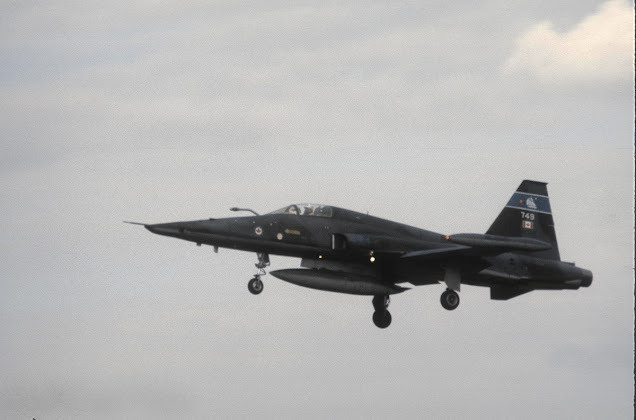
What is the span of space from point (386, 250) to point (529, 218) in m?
6.73

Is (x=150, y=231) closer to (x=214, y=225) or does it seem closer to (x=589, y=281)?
(x=214, y=225)

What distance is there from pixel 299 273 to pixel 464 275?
6371 mm

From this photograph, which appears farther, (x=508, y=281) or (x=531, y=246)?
(x=508, y=281)

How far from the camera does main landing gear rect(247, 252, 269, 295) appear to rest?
1923 inches

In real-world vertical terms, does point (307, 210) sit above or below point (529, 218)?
below

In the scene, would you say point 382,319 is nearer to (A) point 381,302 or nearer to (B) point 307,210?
(A) point 381,302

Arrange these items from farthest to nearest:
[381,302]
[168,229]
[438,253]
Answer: [381,302] → [438,253] → [168,229]

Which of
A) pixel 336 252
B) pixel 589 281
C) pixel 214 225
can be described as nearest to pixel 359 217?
pixel 336 252

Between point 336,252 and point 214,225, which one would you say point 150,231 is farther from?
point 336,252

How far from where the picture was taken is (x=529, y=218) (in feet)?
180

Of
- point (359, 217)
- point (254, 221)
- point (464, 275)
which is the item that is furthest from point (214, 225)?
point (464, 275)

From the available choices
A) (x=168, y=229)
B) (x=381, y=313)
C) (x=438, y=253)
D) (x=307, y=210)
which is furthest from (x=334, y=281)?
(x=168, y=229)

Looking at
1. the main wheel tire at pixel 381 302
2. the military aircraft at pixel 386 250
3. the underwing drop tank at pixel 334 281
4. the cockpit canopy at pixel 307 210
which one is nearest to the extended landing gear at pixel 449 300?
the military aircraft at pixel 386 250

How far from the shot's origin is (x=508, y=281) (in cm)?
5338
